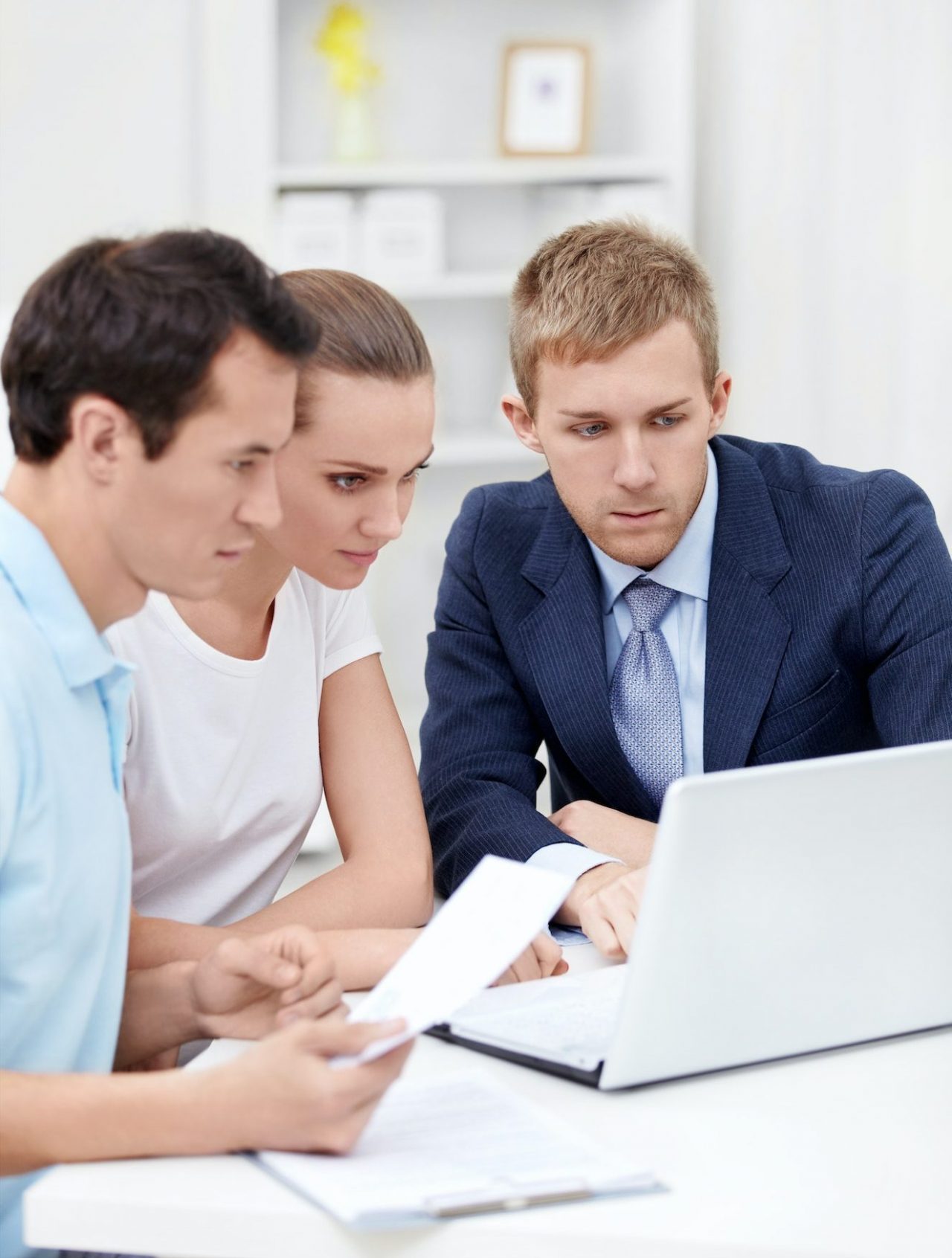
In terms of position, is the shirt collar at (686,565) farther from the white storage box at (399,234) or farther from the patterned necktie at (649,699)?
the white storage box at (399,234)

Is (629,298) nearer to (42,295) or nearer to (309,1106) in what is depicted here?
(42,295)

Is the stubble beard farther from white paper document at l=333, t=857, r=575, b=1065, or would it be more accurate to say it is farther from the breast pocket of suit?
white paper document at l=333, t=857, r=575, b=1065

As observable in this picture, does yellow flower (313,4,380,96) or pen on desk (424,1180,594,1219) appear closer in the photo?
pen on desk (424,1180,594,1219)

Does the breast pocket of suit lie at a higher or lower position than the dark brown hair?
lower

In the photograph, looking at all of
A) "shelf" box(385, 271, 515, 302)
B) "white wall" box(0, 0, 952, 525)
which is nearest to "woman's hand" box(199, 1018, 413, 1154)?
"white wall" box(0, 0, 952, 525)

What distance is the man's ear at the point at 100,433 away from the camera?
39.6 inches

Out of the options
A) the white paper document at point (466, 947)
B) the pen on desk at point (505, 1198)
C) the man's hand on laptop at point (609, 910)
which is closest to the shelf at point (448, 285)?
the man's hand on laptop at point (609, 910)

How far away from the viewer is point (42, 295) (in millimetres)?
1048

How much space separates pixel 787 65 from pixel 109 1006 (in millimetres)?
3193

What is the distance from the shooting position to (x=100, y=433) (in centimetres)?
101

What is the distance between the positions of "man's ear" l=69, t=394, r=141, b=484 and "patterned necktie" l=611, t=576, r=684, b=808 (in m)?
0.87

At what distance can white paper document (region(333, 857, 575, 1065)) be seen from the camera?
0.91m

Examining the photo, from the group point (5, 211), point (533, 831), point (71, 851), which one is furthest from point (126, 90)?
point (71, 851)

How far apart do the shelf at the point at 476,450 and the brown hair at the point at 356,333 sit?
2.28 metres
